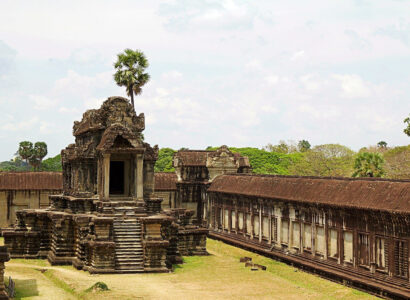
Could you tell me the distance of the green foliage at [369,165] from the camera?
139 ft

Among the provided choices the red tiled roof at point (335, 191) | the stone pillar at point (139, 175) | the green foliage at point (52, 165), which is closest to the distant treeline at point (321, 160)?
the red tiled roof at point (335, 191)

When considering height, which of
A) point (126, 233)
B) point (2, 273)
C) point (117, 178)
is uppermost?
point (117, 178)

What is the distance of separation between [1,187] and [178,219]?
1668 centimetres

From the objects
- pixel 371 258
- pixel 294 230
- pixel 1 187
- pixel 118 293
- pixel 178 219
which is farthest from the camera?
pixel 1 187

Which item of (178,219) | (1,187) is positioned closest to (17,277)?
(178,219)

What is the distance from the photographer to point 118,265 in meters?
27.4

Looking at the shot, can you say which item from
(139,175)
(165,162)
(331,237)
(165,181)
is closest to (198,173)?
(165,181)

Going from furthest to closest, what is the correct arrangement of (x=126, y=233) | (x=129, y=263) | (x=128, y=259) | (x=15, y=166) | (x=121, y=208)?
(x=15, y=166) < (x=121, y=208) < (x=126, y=233) < (x=128, y=259) < (x=129, y=263)

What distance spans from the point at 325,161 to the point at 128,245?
5012cm

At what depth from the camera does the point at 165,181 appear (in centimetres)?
5172

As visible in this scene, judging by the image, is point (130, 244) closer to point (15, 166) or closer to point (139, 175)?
point (139, 175)

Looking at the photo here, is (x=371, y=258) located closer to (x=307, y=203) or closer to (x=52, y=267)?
(x=307, y=203)

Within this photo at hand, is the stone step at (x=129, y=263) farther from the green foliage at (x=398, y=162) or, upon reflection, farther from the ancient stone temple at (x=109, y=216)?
the green foliage at (x=398, y=162)

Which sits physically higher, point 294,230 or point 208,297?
point 294,230
